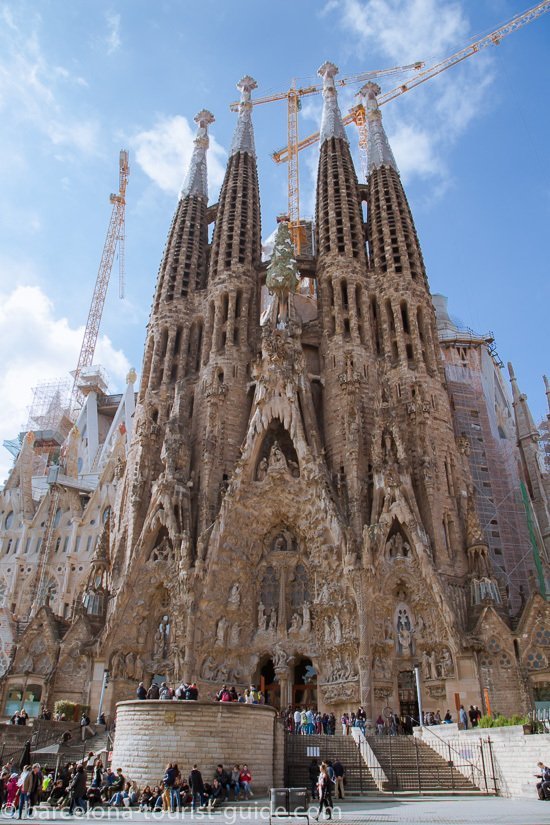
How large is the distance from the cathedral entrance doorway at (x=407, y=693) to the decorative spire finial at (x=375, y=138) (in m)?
30.5

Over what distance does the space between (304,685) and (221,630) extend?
4.40 metres

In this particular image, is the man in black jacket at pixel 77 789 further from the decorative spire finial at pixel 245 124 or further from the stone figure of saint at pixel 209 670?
the decorative spire finial at pixel 245 124

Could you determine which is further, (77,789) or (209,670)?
(209,670)

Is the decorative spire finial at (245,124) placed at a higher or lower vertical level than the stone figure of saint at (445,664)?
higher

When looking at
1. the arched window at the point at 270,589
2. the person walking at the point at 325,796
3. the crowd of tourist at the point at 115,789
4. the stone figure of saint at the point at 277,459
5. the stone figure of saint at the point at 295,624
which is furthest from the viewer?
the stone figure of saint at the point at 277,459

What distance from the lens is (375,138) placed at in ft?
144

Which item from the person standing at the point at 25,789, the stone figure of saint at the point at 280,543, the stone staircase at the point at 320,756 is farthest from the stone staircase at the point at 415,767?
the stone figure of saint at the point at 280,543

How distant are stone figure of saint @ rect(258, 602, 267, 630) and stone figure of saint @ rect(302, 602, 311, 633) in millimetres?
1665

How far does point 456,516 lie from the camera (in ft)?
94.9

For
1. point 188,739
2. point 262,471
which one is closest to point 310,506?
point 262,471

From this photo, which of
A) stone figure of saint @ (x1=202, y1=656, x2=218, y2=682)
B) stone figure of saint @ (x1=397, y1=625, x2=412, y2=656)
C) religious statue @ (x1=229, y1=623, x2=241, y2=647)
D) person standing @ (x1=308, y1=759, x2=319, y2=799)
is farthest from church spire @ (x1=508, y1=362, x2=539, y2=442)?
person standing @ (x1=308, y1=759, x2=319, y2=799)

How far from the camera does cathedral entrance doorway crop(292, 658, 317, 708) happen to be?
27547 mm

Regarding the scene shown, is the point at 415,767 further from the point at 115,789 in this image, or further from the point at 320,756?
the point at 115,789

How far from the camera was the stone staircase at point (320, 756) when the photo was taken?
1790 cm
